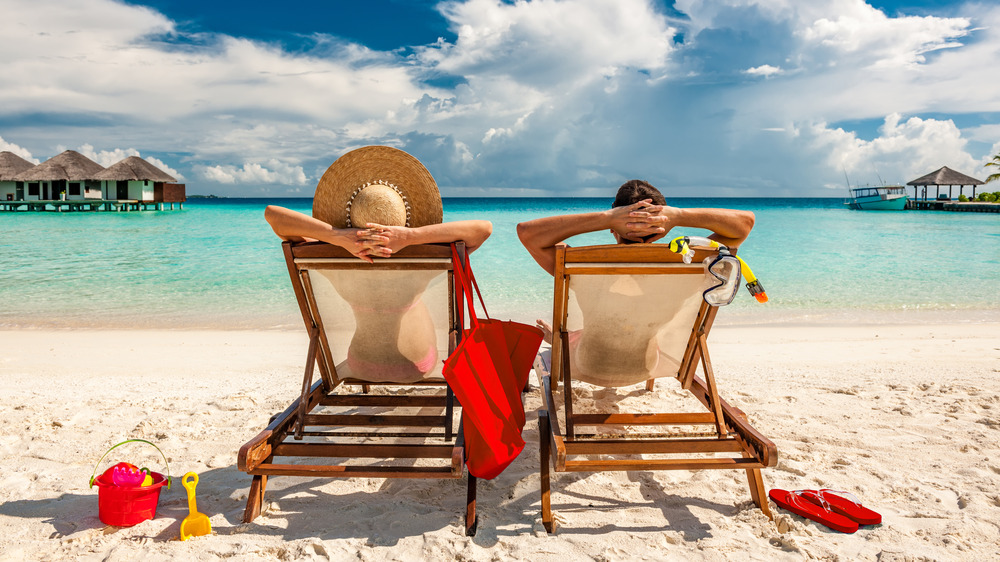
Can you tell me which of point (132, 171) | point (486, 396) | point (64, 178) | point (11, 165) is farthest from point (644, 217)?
point (11, 165)

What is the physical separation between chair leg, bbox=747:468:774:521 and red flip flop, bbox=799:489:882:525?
208 mm

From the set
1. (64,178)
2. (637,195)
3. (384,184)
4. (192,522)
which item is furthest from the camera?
(64,178)

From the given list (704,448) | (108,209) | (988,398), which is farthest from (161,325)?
(108,209)

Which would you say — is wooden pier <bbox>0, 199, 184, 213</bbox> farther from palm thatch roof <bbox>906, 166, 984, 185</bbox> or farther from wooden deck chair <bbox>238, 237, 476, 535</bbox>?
palm thatch roof <bbox>906, 166, 984, 185</bbox>

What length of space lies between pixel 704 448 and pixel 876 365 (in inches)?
130

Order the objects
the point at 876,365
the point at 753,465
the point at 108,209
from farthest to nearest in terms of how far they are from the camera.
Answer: the point at 108,209 → the point at 876,365 → the point at 753,465

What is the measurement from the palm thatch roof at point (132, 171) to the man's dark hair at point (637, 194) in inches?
1742

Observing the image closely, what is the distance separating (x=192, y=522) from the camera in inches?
85.1

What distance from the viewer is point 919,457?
2.86 m

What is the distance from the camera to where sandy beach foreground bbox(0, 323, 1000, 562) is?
2.10 metres

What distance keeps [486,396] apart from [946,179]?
5425 centimetres

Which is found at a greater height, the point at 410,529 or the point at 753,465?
the point at 753,465

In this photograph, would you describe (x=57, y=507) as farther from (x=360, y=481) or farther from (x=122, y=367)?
(x=122, y=367)

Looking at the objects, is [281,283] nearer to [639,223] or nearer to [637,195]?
[637,195]
